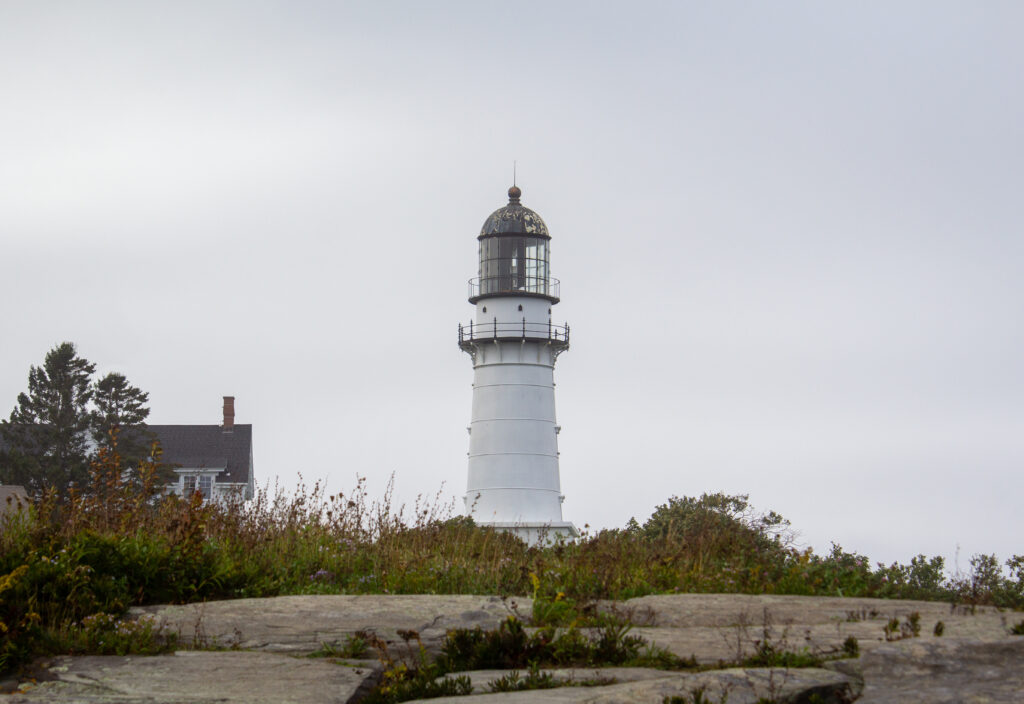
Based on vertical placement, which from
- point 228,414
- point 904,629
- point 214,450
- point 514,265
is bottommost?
point 904,629

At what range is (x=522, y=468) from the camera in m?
42.8

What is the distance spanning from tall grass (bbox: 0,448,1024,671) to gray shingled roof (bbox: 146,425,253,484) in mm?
47265

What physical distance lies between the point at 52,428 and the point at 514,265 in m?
20.3

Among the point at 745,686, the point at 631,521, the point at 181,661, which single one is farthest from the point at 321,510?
the point at 631,521

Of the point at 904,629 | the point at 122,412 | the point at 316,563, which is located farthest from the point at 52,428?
the point at 904,629

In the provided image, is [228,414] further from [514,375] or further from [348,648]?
[348,648]

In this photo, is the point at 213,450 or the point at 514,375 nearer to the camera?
the point at 514,375

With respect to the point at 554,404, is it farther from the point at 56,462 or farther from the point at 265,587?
the point at 265,587

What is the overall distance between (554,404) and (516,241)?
5.97 metres

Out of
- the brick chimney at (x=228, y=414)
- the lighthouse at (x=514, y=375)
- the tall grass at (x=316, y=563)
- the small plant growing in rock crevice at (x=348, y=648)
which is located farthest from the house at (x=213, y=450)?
the small plant growing in rock crevice at (x=348, y=648)

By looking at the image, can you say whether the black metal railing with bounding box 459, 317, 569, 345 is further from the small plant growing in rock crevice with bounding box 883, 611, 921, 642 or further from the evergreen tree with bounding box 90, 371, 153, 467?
the small plant growing in rock crevice with bounding box 883, 611, 921, 642

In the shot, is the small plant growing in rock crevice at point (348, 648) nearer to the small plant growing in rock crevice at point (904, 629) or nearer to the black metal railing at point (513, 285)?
the small plant growing in rock crevice at point (904, 629)

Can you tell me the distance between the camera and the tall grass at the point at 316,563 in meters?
10.8

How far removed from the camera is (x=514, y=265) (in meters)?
44.9
